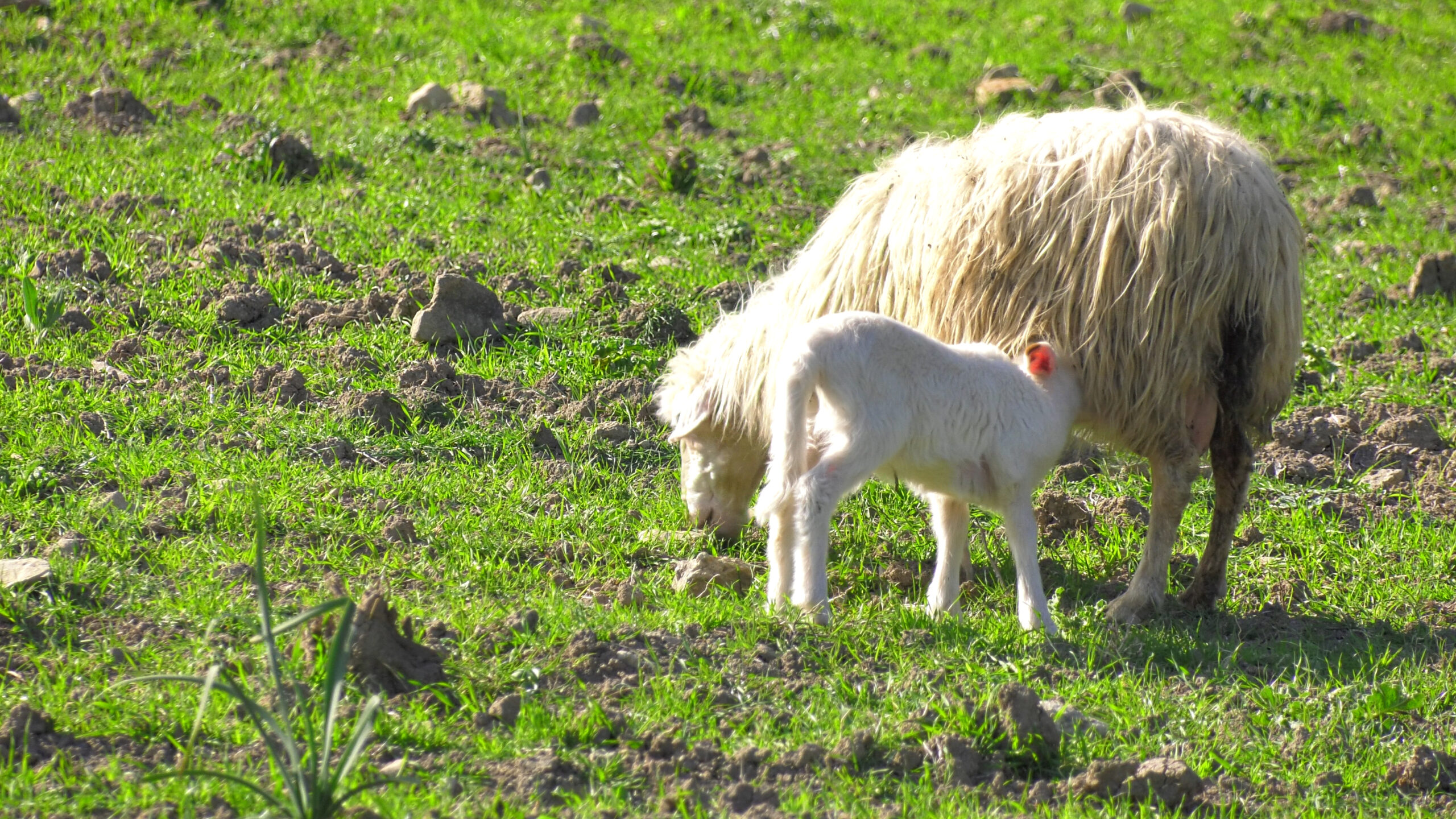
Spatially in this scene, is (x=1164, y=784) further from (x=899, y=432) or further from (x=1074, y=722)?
(x=899, y=432)

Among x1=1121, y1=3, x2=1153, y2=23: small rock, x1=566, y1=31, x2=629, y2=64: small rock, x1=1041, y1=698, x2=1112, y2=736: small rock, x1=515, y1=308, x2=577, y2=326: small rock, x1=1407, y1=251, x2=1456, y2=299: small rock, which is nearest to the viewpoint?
x1=1041, y1=698, x2=1112, y2=736: small rock

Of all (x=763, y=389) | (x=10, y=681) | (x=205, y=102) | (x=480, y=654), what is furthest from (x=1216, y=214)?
(x=205, y=102)

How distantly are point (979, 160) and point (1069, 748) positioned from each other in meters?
1.88

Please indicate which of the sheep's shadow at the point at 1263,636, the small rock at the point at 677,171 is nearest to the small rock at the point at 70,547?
the sheep's shadow at the point at 1263,636

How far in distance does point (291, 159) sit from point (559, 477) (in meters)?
3.21

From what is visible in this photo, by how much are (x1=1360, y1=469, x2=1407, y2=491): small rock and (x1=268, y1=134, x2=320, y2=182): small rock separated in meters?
5.10

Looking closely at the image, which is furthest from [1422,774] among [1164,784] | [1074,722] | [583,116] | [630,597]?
[583,116]

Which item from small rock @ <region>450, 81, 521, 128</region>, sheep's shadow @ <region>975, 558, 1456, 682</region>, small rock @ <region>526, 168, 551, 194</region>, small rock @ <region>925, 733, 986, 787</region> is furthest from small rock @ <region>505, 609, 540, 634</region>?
small rock @ <region>450, 81, 521, 128</region>

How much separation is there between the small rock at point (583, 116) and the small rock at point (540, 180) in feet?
2.92

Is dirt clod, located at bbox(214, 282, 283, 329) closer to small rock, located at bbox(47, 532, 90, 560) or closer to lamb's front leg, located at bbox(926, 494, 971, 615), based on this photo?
small rock, located at bbox(47, 532, 90, 560)

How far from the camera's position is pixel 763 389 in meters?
4.29

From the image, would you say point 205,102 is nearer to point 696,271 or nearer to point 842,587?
point 696,271

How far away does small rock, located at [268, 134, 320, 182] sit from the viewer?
712 cm

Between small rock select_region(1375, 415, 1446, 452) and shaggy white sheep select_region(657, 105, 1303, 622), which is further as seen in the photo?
small rock select_region(1375, 415, 1446, 452)
